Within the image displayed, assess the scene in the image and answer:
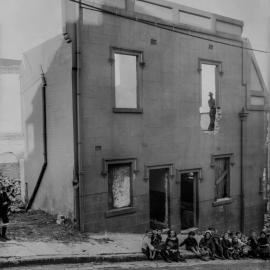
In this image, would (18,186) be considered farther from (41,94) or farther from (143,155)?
(143,155)

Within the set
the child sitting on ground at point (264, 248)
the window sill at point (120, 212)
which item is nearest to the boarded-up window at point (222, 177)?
the child sitting on ground at point (264, 248)

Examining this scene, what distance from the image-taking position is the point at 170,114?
1385cm

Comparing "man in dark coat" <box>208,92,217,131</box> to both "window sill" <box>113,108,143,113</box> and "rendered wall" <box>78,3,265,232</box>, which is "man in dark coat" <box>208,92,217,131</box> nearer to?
"rendered wall" <box>78,3,265,232</box>

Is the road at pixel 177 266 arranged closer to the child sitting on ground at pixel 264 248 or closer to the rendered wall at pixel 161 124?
the child sitting on ground at pixel 264 248

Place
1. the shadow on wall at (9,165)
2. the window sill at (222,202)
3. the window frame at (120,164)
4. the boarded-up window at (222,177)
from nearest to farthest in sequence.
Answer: the window frame at (120,164) < the window sill at (222,202) < the shadow on wall at (9,165) < the boarded-up window at (222,177)

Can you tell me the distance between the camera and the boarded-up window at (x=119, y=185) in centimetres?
1248

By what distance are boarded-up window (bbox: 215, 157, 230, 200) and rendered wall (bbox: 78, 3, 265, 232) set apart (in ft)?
0.93

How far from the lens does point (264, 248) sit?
12945mm

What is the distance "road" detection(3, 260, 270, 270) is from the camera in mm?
8863

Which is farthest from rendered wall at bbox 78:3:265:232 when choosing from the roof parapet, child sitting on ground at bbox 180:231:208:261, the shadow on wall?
the shadow on wall

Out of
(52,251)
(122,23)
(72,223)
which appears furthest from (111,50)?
(52,251)

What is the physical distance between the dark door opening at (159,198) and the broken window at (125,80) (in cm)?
293

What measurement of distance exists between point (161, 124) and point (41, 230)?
5633 millimetres

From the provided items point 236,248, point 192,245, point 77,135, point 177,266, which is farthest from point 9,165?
point 236,248
